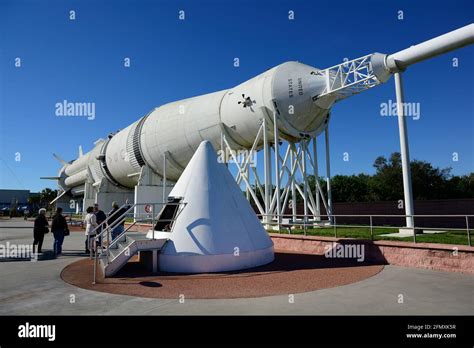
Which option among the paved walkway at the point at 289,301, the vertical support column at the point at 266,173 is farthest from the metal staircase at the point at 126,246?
the vertical support column at the point at 266,173

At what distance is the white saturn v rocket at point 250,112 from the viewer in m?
13.9

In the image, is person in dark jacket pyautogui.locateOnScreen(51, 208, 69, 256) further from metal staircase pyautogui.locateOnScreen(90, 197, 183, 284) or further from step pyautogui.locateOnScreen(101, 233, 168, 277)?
step pyautogui.locateOnScreen(101, 233, 168, 277)

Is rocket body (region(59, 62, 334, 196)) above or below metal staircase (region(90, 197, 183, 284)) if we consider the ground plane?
above

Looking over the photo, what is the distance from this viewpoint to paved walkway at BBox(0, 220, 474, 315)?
513 cm

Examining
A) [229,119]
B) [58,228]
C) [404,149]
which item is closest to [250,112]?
[229,119]

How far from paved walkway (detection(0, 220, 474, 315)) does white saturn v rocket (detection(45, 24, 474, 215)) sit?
9.40 meters

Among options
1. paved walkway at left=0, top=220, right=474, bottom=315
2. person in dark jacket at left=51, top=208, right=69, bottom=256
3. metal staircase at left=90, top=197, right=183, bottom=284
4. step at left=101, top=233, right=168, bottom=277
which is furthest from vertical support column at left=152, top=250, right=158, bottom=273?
person in dark jacket at left=51, top=208, right=69, bottom=256

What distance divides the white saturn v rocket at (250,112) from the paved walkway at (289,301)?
30.8 feet

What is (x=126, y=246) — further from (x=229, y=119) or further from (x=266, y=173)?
(x=229, y=119)

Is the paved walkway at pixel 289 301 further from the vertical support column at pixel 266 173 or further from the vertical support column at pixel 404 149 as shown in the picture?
the vertical support column at pixel 266 173

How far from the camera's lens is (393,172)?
41.5 m

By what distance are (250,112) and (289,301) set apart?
1371cm

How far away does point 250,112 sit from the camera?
713 inches
